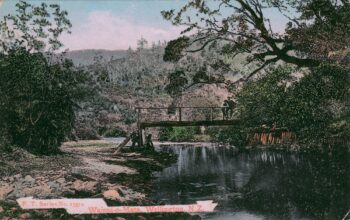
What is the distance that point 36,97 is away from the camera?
15094 millimetres

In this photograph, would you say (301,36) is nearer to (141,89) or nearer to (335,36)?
(335,36)

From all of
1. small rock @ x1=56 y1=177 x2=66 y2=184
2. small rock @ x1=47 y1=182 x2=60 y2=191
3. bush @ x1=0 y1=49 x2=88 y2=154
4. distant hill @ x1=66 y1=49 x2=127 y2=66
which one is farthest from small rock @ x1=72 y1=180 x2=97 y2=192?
distant hill @ x1=66 y1=49 x2=127 y2=66

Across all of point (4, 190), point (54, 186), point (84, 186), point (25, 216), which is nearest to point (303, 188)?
point (84, 186)

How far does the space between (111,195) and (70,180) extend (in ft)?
4.63

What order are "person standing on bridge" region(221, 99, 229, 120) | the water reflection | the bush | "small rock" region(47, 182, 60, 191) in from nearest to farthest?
"small rock" region(47, 182, 60, 191)
the water reflection
"person standing on bridge" region(221, 99, 229, 120)
the bush

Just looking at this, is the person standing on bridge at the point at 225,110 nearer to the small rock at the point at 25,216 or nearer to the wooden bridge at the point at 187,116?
the wooden bridge at the point at 187,116

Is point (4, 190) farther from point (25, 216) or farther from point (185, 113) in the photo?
point (185, 113)

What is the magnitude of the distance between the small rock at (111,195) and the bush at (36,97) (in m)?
3.80

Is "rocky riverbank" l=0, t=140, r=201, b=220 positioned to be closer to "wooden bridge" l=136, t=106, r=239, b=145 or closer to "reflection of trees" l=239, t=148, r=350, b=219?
"wooden bridge" l=136, t=106, r=239, b=145

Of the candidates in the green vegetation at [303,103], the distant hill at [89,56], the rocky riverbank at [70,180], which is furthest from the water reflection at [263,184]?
the distant hill at [89,56]

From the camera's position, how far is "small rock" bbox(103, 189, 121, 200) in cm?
1148

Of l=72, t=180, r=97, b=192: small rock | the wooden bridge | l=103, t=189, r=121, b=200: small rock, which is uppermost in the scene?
the wooden bridge

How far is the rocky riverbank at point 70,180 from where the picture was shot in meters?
10.7

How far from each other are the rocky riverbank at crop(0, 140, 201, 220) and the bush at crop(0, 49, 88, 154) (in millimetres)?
789
